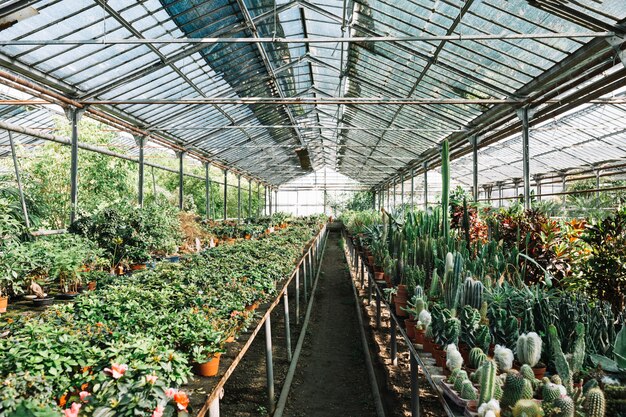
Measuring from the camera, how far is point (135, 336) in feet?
6.57

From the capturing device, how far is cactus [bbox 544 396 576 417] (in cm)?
143

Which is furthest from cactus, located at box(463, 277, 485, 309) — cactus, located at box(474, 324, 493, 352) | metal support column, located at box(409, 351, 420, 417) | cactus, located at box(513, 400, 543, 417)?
cactus, located at box(513, 400, 543, 417)

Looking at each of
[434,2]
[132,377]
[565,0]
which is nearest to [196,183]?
[434,2]

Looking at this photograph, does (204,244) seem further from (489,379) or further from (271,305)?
(489,379)

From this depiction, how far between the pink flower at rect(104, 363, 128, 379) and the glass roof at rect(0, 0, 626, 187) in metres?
4.51

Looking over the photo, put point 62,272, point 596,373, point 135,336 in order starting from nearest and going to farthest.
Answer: point 596,373 < point 135,336 < point 62,272

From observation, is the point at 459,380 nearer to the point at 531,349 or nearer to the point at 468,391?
A: the point at 468,391

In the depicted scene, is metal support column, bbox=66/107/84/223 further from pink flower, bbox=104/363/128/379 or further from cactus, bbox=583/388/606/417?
cactus, bbox=583/388/606/417

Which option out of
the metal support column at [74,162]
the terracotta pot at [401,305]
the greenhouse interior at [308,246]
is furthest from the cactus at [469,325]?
the metal support column at [74,162]

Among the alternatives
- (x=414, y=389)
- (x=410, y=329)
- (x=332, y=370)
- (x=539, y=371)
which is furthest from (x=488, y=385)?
(x=332, y=370)

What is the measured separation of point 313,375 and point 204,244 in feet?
20.0

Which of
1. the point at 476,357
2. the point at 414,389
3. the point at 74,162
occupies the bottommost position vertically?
the point at 414,389

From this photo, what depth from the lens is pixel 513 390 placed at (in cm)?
161

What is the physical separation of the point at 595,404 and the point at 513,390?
261mm
